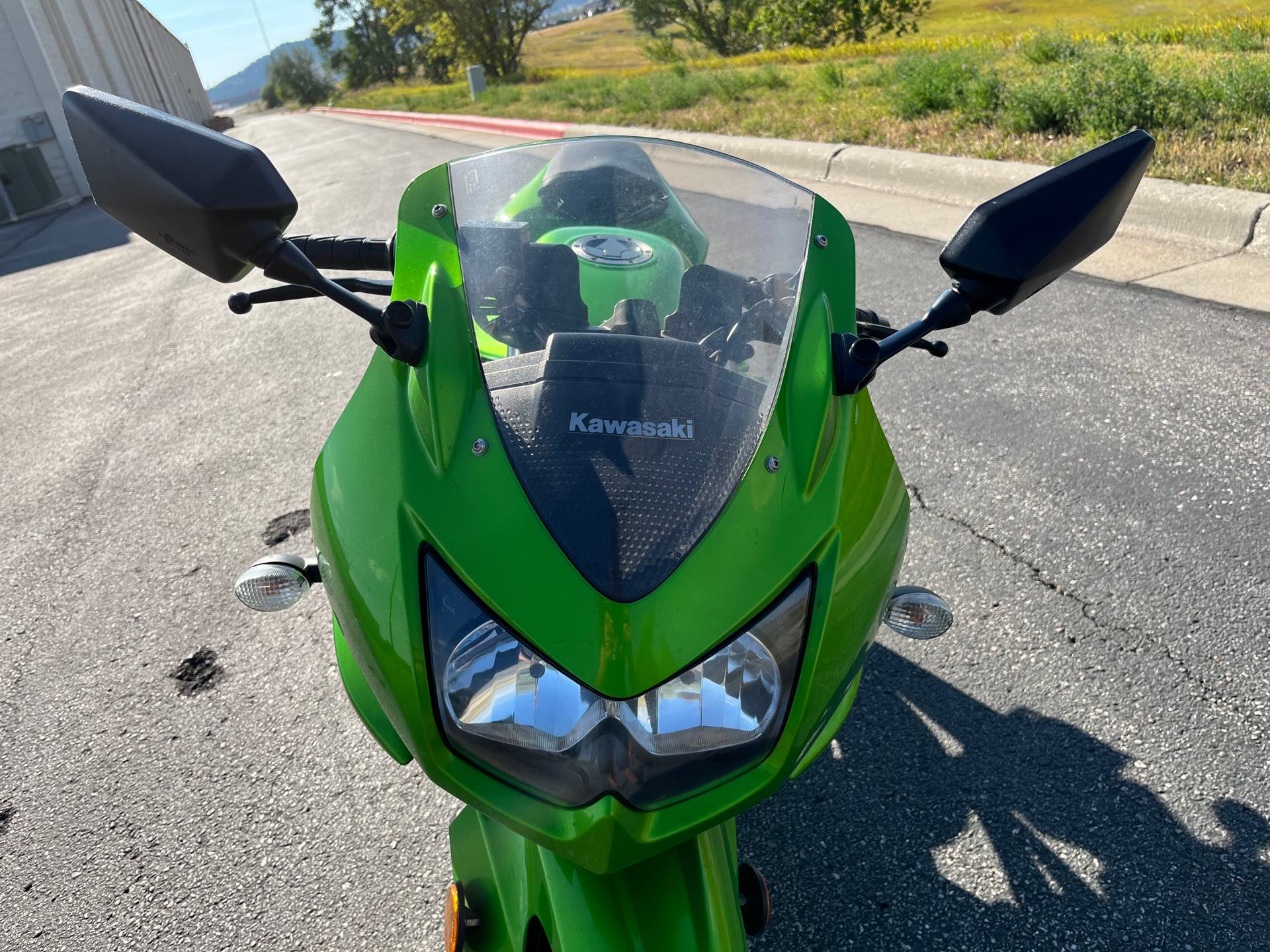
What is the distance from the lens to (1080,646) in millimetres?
2650

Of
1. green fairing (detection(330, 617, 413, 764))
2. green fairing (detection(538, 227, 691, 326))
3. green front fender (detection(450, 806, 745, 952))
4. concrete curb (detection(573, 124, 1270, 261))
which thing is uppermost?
green fairing (detection(538, 227, 691, 326))

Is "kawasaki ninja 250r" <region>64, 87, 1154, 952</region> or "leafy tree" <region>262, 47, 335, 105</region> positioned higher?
"kawasaki ninja 250r" <region>64, 87, 1154, 952</region>

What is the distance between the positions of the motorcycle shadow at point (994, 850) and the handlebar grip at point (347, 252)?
5.53 ft

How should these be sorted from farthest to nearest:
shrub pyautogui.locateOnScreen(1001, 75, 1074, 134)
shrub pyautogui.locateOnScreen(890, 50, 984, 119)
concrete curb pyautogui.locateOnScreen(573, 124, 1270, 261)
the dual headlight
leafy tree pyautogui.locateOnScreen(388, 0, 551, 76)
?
leafy tree pyautogui.locateOnScreen(388, 0, 551, 76) → shrub pyautogui.locateOnScreen(890, 50, 984, 119) → shrub pyautogui.locateOnScreen(1001, 75, 1074, 134) → concrete curb pyautogui.locateOnScreen(573, 124, 1270, 261) → the dual headlight

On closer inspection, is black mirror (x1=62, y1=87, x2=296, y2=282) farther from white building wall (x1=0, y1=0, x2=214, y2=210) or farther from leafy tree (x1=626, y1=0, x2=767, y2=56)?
leafy tree (x1=626, y1=0, x2=767, y2=56)

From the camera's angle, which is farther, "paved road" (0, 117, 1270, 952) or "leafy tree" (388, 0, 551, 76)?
"leafy tree" (388, 0, 551, 76)

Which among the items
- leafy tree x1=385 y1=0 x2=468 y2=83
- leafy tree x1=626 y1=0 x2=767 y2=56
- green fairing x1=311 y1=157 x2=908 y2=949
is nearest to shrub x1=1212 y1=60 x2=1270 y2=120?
green fairing x1=311 y1=157 x2=908 y2=949

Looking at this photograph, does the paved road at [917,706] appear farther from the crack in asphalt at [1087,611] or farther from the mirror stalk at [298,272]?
the mirror stalk at [298,272]

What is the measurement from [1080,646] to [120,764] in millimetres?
2725

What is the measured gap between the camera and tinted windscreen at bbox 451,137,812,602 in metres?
1.35

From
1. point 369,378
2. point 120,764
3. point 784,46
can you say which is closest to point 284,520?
point 120,764

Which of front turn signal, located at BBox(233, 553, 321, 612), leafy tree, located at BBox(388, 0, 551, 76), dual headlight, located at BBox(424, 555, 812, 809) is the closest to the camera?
dual headlight, located at BBox(424, 555, 812, 809)

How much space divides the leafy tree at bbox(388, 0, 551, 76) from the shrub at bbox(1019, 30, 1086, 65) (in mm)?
27180

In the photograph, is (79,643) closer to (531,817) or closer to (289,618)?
(289,618)
